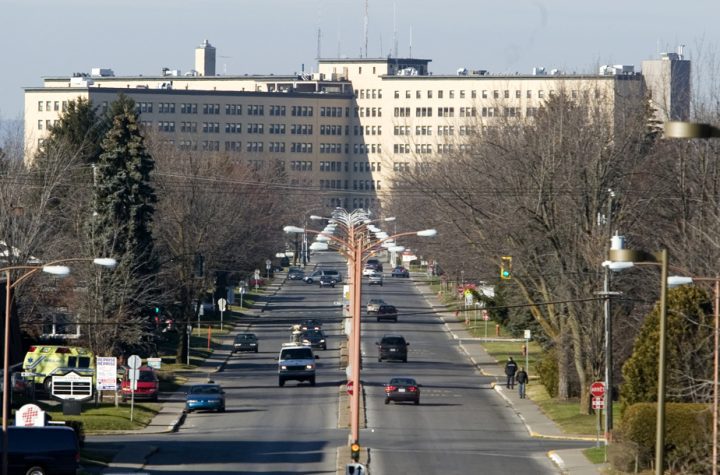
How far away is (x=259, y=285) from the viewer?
14538 centimetres

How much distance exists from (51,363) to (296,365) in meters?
13.2

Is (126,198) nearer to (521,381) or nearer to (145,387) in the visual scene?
(145,387)

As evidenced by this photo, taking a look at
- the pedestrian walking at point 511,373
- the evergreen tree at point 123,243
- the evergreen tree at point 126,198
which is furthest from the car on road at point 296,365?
the pedestrian walking at point 511,373

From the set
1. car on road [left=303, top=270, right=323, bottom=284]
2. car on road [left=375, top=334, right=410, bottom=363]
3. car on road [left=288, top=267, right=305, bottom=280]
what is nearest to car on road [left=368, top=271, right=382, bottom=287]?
car on road [left=303, top=270, right=323, bottom=284]

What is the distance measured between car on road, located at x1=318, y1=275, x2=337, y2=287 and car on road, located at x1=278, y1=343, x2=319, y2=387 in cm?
6832

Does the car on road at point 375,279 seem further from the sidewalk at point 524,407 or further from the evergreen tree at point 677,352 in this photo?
the evergreen tree at point 677,352

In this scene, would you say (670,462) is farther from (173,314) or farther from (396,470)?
(173,314)

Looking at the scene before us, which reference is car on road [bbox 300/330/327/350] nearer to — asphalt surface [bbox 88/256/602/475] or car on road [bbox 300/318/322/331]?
asphalt surface [bbox 88/256/602/475]

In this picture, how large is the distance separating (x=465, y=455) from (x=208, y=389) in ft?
54.0

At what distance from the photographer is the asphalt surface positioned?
44.8 meters

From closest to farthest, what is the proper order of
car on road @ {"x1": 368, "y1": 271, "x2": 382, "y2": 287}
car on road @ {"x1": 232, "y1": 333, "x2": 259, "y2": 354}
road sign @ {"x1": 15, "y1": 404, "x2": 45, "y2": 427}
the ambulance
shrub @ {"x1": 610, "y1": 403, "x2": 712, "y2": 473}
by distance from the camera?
road sign @ {"x1": 15, "y1": 404, "x2": 45, "y2": 427} → shrub @ {"x1": 610, "y1": 403, "x2": 712, "y2": 473} → the ambulance → car on road @ {"x1": 232, "y1": 333, "x2": 259, "y2": 354} → car on road @ {"x1": 368, "y1": 271, "x2": 382, "y2": 287}

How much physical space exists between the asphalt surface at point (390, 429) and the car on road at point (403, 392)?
14.0 inches

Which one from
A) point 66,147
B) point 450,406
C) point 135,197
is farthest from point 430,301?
point 450,406

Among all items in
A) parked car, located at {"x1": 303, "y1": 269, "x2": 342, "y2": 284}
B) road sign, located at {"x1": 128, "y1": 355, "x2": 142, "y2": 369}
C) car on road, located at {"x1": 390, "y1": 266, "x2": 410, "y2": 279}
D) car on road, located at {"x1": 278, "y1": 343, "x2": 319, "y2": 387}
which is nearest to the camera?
road sign, located at {"x1": 128, "y1": 355, "x2": 142, "y2": 369}
